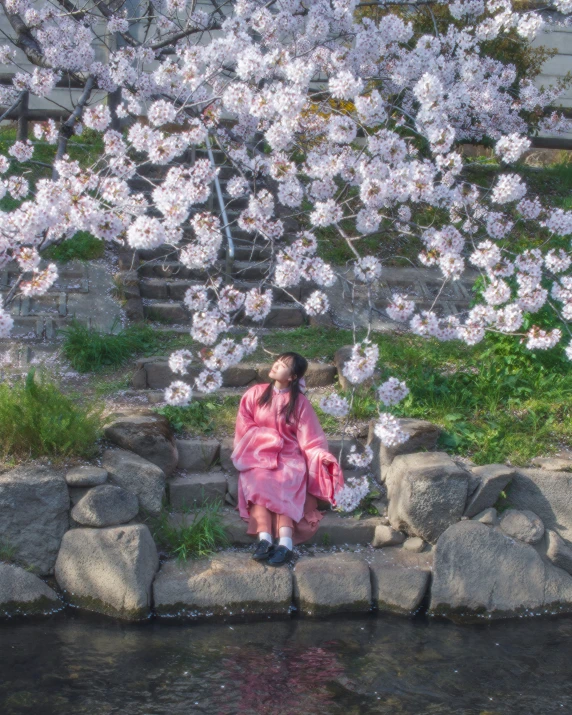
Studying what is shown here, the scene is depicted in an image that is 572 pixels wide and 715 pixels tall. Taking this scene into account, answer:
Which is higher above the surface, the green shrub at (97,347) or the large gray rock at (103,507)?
the green shrub at (97,347)

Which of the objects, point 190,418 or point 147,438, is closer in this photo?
point 147,438

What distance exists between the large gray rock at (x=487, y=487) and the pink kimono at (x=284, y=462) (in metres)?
0.78

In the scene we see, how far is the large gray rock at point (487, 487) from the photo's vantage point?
186 inches

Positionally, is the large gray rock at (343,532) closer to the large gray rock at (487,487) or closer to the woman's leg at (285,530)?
the woman's leg at (285,530)

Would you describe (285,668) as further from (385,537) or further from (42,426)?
(42,426)

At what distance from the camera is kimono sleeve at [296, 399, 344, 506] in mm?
4746

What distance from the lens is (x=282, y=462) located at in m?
4.81

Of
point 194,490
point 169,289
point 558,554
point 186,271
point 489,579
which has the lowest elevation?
point 489,579

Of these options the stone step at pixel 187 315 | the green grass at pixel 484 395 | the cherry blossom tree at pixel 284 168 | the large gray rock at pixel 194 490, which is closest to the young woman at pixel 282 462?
the large gray rock at pixel 194 490

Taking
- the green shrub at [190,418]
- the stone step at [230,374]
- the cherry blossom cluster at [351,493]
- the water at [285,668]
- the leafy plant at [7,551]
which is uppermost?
the stone step at [230,374]

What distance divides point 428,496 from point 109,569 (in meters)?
1.79

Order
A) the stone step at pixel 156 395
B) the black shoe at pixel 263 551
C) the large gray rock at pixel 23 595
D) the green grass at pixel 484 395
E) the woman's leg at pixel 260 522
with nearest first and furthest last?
1. the large gray rock at pixel 23 595
2. the black shoe at pixel 263 551
3. the woman's leg at pixel 260 522
4. the green grass at pixel 484 395
5. the stone step at pixel 156 395

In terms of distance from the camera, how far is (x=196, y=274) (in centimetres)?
703

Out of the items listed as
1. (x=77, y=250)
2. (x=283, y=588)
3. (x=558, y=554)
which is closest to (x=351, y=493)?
(x=283, y=588)
